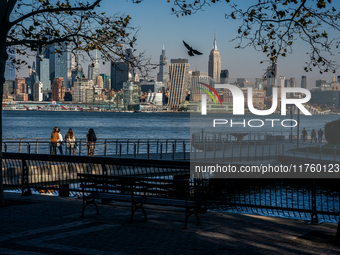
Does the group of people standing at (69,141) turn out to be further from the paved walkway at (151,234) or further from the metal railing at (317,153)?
the paved walkway at (151,234)

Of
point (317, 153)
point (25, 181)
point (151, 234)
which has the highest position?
point (25, 181)

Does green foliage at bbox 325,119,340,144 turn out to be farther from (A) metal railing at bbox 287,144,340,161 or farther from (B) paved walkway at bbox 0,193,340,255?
(B) paved walkway at bbox 0,193,340,255

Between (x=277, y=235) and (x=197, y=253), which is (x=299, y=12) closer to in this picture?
(x=277, y=235)

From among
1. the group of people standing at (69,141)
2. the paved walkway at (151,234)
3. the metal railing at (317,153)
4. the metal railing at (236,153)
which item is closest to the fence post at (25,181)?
the paved walkway at (151,234)

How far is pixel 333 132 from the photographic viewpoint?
3603 centimetres

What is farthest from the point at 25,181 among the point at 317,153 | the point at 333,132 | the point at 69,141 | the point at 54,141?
the point at 333,132

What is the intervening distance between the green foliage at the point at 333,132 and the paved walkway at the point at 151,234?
29.1 meters

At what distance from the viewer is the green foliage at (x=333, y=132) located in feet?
116

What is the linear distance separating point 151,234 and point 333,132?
1248 inches

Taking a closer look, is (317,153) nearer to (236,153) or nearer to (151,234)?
(236,153)

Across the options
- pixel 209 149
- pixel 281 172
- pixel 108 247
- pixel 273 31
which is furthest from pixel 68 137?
pixel 108 247

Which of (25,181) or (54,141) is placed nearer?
(25,181)

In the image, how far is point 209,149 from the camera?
30.5 m

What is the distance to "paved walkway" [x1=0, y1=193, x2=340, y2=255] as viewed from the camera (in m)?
6.42
